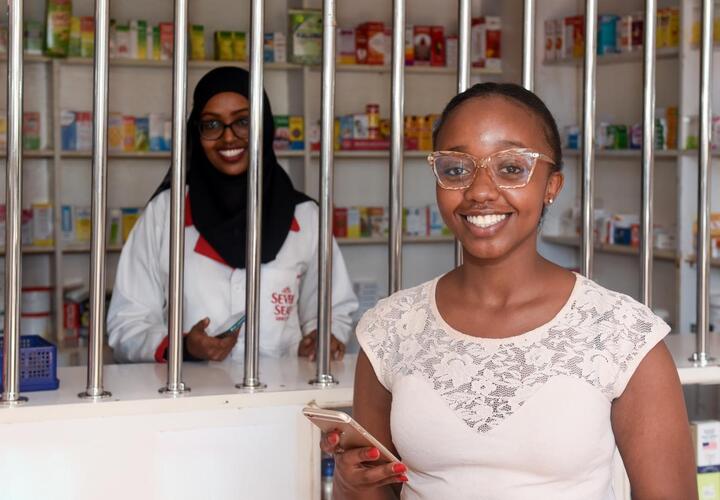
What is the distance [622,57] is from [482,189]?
4.43 m

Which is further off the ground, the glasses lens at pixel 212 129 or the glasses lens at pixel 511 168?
the glasses lens at pixel 212 129

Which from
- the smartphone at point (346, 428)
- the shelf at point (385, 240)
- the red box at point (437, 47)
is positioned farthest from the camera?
the red box at point (437, 47)

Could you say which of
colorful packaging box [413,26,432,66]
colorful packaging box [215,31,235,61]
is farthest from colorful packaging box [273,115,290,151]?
colorful packaging box [413,26,432,66]

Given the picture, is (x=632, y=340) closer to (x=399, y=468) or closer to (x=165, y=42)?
(x=399, y=468)

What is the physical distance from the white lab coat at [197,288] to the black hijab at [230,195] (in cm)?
3

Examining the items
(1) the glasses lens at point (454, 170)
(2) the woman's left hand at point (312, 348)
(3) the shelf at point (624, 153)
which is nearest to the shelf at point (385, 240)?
(3) the shelf at point (624, 153)

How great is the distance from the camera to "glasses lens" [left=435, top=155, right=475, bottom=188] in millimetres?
1674

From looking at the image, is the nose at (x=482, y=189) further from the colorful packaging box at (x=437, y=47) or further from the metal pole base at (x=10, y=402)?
the colorful packaging box at (x=437, y=47)

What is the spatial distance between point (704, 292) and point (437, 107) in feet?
14.7

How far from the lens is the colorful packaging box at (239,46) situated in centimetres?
597

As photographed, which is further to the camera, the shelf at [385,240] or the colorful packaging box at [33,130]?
the shelf at [385,240]

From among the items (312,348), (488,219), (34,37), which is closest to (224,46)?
(34,37)

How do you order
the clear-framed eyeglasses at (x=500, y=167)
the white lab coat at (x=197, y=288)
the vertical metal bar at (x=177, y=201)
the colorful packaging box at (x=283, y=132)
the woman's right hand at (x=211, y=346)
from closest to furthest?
the clear-framed eyeglasses at (x=500, y=167)
the vertical metal bar at (x=177, y=201)
the woman's right hand at (x=211, y=346)
the white lab coat at (x=197, y=288)
the colorful packaging box at (x=283, y=132)

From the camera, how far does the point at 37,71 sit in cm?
582
